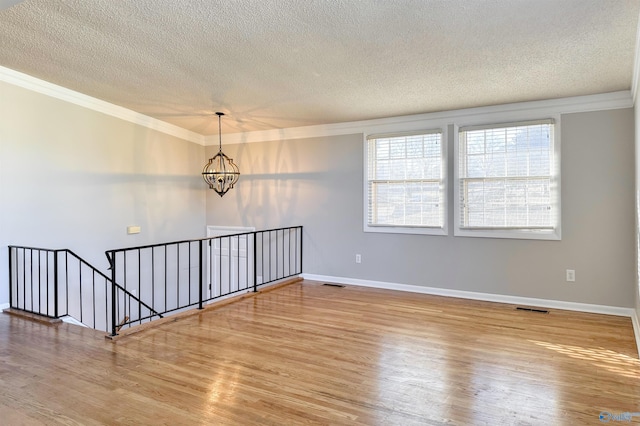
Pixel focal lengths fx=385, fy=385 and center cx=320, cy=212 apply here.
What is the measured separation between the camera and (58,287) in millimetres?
4684

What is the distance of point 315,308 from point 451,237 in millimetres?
2009

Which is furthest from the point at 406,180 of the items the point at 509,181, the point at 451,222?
the point at 509,181

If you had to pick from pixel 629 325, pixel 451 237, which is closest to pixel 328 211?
pixel 451 237

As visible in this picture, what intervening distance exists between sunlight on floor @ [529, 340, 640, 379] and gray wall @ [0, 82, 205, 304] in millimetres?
5302

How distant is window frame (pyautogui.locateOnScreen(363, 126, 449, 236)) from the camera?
5008 mm

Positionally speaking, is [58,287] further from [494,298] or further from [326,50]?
[494,298]

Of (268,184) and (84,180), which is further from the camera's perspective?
(268,184)

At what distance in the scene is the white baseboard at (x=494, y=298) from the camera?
13.7ft

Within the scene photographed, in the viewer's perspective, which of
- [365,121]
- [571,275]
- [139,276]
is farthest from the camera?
[365,121]

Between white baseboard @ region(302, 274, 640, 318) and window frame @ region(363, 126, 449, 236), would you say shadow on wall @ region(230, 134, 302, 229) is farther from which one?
white baseboard @ region(302, 274, 640, 318)

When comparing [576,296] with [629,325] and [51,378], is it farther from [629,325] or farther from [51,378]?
[51,378]

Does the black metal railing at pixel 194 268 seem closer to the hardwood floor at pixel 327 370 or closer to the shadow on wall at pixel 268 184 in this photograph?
the shadow on wall at pixel 268 184

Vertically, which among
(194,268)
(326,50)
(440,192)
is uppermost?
(326,50)

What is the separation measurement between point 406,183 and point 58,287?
4608 millimetres
